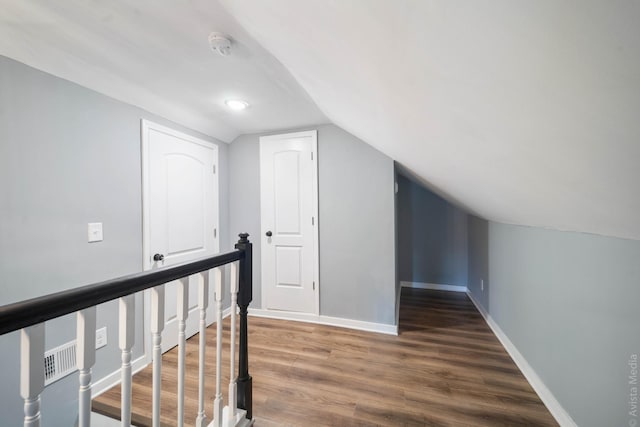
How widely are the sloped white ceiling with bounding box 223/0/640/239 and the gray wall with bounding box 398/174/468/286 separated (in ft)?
9.37

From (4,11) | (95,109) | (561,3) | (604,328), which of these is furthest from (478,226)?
(4,11)

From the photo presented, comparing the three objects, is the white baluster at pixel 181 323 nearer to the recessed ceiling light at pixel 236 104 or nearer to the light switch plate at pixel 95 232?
the light switch plate at pixel 95 232

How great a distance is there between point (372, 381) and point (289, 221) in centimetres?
177

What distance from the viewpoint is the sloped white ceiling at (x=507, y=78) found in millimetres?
414

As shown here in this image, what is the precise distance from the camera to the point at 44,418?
1.45m

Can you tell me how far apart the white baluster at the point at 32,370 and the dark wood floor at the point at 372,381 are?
1.18 meters

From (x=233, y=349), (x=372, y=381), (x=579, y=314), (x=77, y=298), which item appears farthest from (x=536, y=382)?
(x=77, y=298)

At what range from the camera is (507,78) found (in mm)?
558

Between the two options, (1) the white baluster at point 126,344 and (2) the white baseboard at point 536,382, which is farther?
(2) the white baseboard at point 536,382

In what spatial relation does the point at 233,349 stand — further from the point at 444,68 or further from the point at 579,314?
the point at 579,314

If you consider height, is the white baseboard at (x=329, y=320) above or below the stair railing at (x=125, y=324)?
below

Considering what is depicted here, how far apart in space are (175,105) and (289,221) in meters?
1.61

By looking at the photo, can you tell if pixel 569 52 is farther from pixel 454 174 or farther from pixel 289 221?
pixel 289 221

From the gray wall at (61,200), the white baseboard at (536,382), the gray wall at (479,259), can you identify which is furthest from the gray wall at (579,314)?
the gray wall at (61,200)
